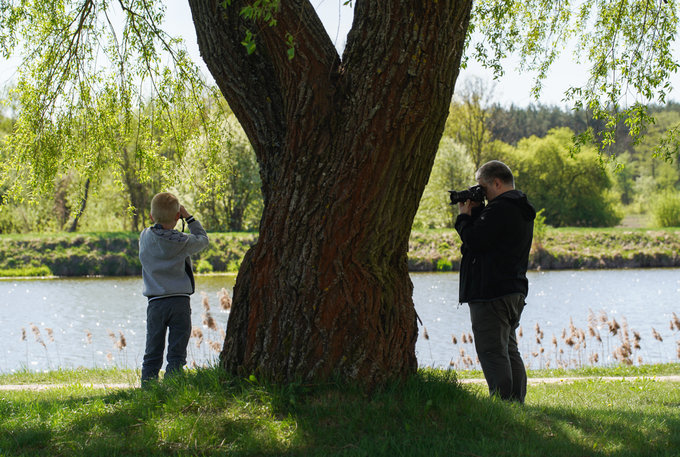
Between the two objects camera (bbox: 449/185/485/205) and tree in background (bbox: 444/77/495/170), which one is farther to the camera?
tree in background (bbox: 444/77/495/170)

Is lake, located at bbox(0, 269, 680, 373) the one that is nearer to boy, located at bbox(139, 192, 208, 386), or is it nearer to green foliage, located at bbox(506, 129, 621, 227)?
boy, located at bbox(139, 192, 208, 386)

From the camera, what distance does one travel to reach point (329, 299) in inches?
168

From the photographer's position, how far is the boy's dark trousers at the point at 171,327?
5.26 meters

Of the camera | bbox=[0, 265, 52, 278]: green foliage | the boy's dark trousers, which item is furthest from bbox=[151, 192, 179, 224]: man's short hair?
bbox=[0, 265, 52, 278]: green foliage

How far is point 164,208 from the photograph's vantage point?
5250mm

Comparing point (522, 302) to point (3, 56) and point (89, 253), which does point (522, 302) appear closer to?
point (3, 56)

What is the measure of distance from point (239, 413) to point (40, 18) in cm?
639

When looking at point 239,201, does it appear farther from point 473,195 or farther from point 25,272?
point 473,195

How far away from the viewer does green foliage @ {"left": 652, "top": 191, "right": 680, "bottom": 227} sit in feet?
141

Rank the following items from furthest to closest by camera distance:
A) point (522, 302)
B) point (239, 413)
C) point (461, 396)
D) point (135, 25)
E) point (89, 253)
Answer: point (89, 253), point (135, 25), point (522, 302), point (461, 396), point (239, 413)

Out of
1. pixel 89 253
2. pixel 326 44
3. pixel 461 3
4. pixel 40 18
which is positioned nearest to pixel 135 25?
pixel 40 18

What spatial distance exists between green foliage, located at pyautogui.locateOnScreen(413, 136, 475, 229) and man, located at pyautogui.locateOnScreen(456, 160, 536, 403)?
3417 centimetres

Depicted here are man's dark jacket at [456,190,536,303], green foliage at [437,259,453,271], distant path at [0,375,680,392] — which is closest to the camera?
man's dark jacket at [456,190,536,303]

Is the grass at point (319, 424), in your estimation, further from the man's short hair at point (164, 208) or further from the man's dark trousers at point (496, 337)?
the man's short hair at point (164, 208)
